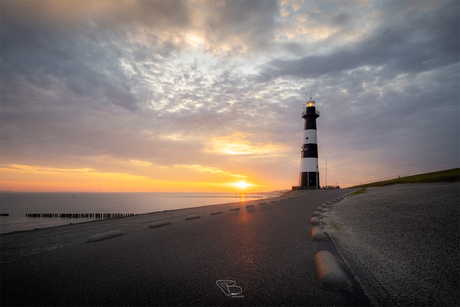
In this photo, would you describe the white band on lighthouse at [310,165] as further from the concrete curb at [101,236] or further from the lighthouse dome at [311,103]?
the concrete curb at [101,236]

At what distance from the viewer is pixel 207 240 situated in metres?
7.21

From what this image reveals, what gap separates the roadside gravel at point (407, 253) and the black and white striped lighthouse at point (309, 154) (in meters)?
44.8

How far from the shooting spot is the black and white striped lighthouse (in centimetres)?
5428

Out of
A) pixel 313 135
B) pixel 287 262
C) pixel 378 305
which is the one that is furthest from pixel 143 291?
pixel 313 135

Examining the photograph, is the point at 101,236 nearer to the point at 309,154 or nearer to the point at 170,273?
the point at 170,273

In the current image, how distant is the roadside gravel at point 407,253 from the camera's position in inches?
151

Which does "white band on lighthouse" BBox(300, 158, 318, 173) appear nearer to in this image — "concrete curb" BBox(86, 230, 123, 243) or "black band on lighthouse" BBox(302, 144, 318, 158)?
A: "black band on lighthouse" BBox(302, 144, 318, 158)

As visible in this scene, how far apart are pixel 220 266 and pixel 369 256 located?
13.3 feet

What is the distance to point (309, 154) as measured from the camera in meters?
54.3

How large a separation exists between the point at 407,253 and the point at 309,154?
50872 mm

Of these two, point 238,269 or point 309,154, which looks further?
point 309,154

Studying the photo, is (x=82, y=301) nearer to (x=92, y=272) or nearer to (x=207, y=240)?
(x=92, y=272)

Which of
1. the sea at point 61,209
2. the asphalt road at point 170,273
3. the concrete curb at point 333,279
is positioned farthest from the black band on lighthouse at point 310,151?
the concrete curb at point 333,279

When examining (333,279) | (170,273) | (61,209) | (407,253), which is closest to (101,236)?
(170,273)
